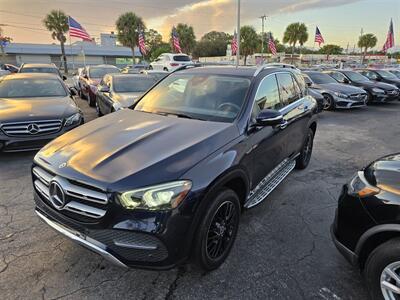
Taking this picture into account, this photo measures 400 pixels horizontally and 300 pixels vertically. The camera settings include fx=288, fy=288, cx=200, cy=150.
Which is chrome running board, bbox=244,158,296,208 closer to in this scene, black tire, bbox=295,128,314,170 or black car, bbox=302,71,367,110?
black tire, bbox=295,128,314,170

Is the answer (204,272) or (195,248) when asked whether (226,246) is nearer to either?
(204,272)

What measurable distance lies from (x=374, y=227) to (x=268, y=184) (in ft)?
5.30

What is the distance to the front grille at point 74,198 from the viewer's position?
83.0 inches

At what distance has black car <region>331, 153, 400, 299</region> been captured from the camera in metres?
1.98

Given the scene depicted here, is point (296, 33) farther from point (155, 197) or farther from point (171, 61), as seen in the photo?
point (155, 197)

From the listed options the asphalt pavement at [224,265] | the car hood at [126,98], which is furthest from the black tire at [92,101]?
the asphalt pavement at [224,265]

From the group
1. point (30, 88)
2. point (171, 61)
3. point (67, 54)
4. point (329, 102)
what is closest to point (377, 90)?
point (329, 102)

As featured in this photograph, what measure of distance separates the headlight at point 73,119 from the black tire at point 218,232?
13.8ft

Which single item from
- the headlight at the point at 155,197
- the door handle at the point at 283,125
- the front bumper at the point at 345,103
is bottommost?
the front bumper at the point at 345,103

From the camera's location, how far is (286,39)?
5447 centimetres

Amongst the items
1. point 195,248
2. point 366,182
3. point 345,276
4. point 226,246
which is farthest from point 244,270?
point 366,182

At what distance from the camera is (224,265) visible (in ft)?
8.97

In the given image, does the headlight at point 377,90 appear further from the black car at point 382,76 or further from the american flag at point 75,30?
the american flag at point 75,30

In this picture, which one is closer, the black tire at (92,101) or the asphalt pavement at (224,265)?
the asphalt pavement at (224,265)
